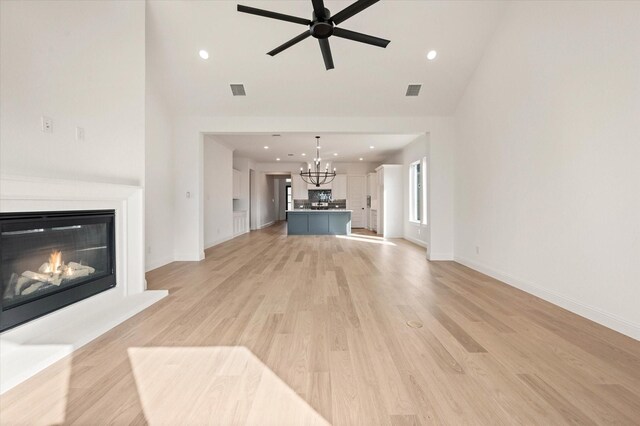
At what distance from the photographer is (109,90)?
2.97 meters

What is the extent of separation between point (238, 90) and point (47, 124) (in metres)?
2.94

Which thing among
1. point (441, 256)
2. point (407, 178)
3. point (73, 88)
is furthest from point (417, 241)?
point (73, 88)

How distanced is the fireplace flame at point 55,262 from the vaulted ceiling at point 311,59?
3264mm

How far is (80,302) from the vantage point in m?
2.54

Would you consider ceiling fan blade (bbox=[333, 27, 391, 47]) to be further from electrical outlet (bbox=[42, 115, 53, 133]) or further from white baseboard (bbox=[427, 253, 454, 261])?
white baseboard (bbox=[427, 253, 454, 261])

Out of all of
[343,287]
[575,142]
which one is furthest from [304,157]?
[575,142]

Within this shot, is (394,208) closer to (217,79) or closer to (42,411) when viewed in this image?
(217,79)

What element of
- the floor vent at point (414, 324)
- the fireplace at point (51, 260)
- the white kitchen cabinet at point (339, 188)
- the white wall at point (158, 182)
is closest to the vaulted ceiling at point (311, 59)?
the white wall at point (158, 182)

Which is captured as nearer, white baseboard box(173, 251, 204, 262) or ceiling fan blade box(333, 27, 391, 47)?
ceiling fan blade box(333, 27, 391, 47)

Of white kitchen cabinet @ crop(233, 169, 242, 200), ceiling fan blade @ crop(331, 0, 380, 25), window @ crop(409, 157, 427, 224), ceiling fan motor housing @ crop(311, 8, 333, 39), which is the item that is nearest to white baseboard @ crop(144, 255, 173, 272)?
ceiling fan motor housing @ crop(311, 8, 333, 39)

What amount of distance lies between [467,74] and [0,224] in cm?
567

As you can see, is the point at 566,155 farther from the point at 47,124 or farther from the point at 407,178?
the point at 407,178

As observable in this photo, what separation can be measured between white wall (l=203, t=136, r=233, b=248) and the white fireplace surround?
3.70 meters

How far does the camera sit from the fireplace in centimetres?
200
